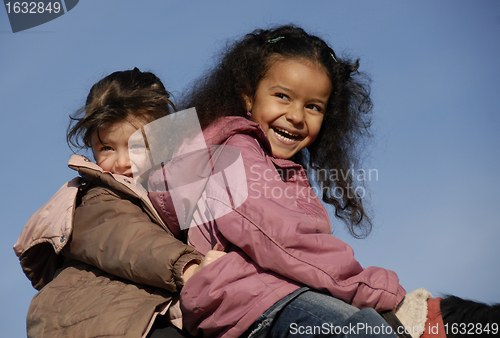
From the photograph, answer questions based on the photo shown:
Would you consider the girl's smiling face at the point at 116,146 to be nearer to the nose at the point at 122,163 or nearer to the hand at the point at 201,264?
the nose at the point at 122,163

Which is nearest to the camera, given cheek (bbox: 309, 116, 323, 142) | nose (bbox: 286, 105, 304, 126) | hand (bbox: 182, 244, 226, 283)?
hand (bbox: 182, 244, 226, 283)

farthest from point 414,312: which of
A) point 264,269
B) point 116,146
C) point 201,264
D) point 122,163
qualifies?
point 116,146

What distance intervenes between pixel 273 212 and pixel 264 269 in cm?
27

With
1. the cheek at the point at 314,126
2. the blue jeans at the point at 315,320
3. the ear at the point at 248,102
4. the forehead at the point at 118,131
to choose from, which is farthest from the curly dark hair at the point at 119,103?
the blue jeans at the point at 315,320

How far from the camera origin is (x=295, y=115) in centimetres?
284

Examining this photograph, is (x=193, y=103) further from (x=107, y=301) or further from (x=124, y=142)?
(x=107, y=301)

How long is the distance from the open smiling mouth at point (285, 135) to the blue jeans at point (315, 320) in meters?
1.15

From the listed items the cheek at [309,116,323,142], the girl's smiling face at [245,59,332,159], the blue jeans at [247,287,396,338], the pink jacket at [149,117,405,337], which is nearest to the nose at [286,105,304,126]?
the girl's smiling face at [245,59,332,159]

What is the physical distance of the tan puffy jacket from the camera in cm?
209

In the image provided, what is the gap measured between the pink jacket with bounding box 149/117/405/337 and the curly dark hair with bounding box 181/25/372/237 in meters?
0.99

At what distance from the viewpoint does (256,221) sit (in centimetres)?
210

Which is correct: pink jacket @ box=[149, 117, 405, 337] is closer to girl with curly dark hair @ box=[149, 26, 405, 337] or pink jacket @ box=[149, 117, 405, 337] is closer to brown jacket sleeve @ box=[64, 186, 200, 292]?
girl with curly dark hair @ box=[149, 26, 405, 337]

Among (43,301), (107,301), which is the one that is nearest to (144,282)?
(107,301)

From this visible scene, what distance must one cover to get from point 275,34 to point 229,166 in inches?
52.5
